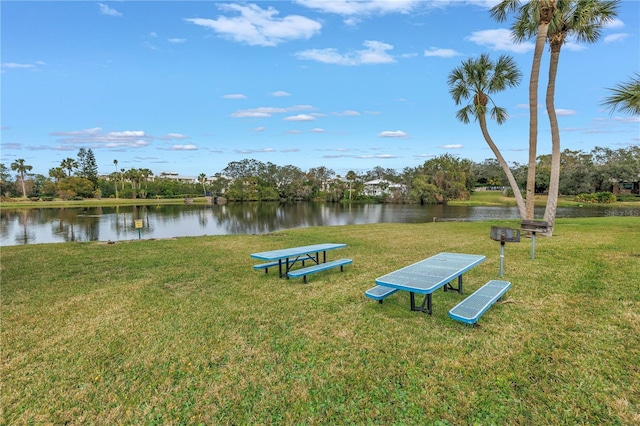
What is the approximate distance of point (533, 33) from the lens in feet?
37.5

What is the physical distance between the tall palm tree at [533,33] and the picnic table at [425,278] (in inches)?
283

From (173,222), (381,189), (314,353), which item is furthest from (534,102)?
(381,189)

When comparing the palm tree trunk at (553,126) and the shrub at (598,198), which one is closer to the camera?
the palm tree trunk at (553,126)

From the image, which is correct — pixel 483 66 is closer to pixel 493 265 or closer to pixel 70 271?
pixel 493 265

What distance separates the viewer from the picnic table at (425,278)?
11.8 ft

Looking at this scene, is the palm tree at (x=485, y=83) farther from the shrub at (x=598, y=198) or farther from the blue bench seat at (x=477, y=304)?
the shrub at (x=598, y=198)

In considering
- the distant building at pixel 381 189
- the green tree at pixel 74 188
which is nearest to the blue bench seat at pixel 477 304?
the distant building at pixel 381 189

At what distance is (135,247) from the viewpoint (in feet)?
31.7

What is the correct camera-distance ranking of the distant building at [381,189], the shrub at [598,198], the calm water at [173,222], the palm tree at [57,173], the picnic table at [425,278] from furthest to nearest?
the palm tree at [57,173] < the distant building at [381,189] < the shrub at [598,198] < the calm water at [173,222] < the picnic table at [425,278]

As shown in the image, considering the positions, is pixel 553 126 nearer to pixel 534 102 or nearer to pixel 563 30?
pixel 534 102

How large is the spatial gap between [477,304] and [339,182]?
66.5 metres

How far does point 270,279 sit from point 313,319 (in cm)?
202

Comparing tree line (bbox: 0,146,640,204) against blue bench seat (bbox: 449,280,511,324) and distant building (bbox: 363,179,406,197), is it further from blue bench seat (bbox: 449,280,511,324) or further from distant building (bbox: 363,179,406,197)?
blue bench seat (bbox: 449,280,511,324)

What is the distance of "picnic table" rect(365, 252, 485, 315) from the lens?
142 inches
